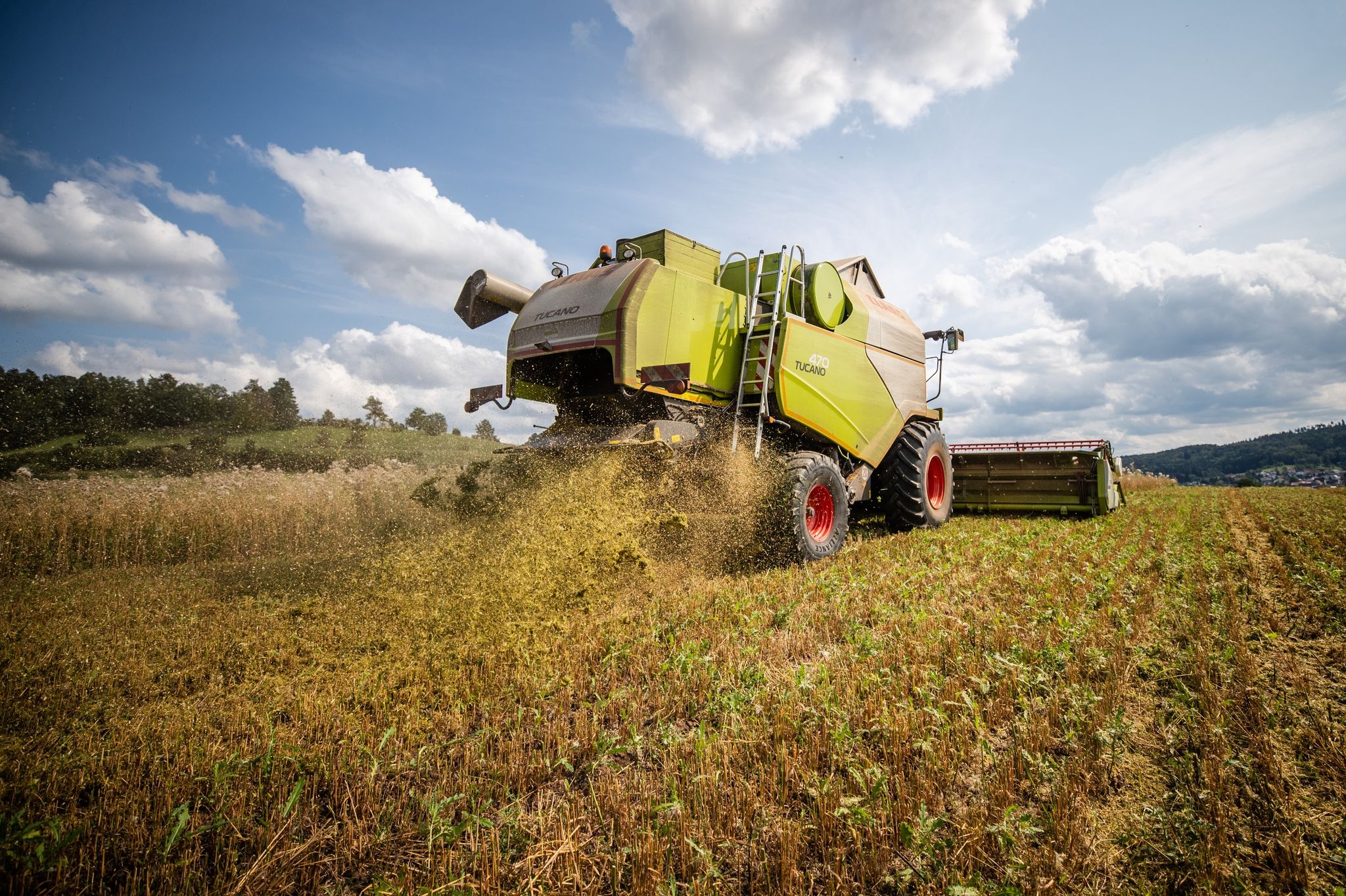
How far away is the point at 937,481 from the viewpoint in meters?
8.58

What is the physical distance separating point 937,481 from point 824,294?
3.80 metres

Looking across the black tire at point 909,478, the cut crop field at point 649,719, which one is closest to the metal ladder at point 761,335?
the cut crop field at point 649,719

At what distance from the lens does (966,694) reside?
2.70 metres

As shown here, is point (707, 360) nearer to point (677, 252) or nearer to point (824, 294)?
point (677, 252)

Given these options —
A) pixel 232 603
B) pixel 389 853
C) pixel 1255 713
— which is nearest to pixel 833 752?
pixel 389 853

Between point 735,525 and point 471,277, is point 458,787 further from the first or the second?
point 471,277

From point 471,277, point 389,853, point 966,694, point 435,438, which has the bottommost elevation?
point 389,853

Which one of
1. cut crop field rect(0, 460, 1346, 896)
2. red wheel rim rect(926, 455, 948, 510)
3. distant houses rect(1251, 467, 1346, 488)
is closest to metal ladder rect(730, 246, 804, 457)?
cut crop field rect(0, 460, 1346, 896)

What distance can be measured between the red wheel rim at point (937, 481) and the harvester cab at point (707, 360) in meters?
2.05

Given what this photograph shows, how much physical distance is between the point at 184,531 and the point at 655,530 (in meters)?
5.50

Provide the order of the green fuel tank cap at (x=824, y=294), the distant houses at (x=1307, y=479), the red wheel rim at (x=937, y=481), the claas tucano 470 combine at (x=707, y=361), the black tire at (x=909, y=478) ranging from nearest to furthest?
the claas tucano 470 combine at (x=707, y=361) → the green fuel tank cap at (x=824, y=294) → the black tire at (x=909, y=478) → the red wheel rim at (x=937, y=481) → the distant houses at (x=1307, y=479)

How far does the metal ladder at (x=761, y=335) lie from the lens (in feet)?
17.5

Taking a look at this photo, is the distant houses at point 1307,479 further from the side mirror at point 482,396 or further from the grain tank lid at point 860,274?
the side mirror at point 482,396

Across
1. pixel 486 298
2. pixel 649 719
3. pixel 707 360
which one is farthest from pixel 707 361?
pixel 649 719
